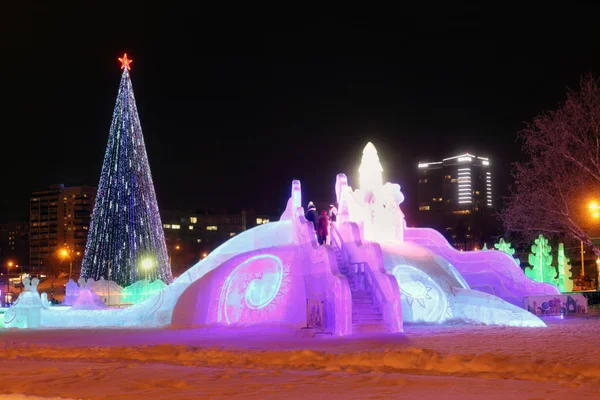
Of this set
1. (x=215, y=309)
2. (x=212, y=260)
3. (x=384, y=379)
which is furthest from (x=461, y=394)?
(x=212, y=260)

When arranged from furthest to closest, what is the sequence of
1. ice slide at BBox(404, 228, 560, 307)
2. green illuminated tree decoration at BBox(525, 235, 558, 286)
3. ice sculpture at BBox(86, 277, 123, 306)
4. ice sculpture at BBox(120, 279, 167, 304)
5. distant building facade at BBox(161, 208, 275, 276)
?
1. distant building facade at BBox(161, 208, 275, 276)
2. green illuminated tree decoration at BBox(525, 235, 558, 286)
3. ice sculpture at BBox(120, 279, 167, 304)
4. ice sculpture at BBox(86, 277, 123, 306)
5. ice slide at BBox(404, 228, 560, 307)

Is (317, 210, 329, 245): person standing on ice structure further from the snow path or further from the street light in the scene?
the street light

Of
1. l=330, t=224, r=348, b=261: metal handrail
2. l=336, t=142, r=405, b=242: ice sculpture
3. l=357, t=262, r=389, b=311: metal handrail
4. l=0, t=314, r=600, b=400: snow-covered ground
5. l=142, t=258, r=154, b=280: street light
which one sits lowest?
l=0, t=314, r=600, b=400: snow-covered ground

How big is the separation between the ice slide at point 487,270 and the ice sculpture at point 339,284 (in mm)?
51

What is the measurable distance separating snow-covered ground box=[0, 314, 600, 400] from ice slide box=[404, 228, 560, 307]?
352 inches

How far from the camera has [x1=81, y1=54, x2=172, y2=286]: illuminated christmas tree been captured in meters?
30.3

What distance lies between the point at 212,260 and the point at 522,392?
17.0 m

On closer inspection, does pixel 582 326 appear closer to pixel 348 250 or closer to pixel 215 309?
pixel 348 250

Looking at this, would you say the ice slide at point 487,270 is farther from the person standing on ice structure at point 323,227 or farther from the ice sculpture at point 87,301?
the ice sculpture at point 87,301

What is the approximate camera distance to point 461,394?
905 centimetres

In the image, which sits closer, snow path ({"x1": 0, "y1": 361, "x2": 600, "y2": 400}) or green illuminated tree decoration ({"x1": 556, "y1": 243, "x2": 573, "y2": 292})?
snow path ({"x1": 0, "y1": 361, "x2": 600, "y2": 400})

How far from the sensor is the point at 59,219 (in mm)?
125688

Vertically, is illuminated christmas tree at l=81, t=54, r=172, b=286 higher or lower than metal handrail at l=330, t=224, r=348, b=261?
higher

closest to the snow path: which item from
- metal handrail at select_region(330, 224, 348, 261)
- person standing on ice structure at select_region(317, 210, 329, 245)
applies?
metal handrail at select_region(330, 224, 348, 261)
